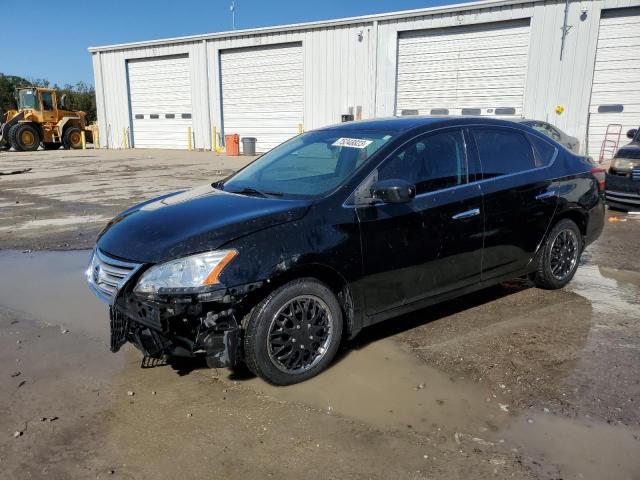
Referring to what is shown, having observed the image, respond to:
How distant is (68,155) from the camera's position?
25.2m

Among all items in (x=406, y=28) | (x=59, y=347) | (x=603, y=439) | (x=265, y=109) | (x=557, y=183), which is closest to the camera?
(x=603, y=439)

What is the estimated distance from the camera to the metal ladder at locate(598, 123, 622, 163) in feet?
56.6

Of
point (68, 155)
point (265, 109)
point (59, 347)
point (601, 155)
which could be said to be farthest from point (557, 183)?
point (68, 155)

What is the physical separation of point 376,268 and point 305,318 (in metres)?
0.61

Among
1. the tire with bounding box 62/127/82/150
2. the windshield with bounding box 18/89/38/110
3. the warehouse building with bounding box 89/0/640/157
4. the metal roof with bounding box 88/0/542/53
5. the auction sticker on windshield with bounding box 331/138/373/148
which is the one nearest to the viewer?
the auction sticker on windshield with bounding box 331/138/373/148

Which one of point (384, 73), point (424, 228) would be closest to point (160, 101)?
point (384, 73)

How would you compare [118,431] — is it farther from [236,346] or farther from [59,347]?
[59,347]

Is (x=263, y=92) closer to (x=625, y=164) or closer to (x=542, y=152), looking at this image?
(x=625, y=164)

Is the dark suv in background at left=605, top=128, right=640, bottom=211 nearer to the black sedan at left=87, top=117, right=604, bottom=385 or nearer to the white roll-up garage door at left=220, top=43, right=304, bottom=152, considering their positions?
→ the black sedan at left=87, top=117, right=604, bottom=385

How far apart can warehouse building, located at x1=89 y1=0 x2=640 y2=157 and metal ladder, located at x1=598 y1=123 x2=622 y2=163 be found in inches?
5.3

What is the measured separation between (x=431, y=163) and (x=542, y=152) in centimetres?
146

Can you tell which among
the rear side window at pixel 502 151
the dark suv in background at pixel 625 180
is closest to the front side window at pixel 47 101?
the dark suv in background at pixel 625 180

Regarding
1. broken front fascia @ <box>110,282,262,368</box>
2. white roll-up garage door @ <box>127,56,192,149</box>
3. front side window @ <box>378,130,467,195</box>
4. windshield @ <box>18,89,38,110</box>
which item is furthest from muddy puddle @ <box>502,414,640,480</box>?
windshield @ <box>18,89,38,110</box>

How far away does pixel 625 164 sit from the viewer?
8.77 meters
